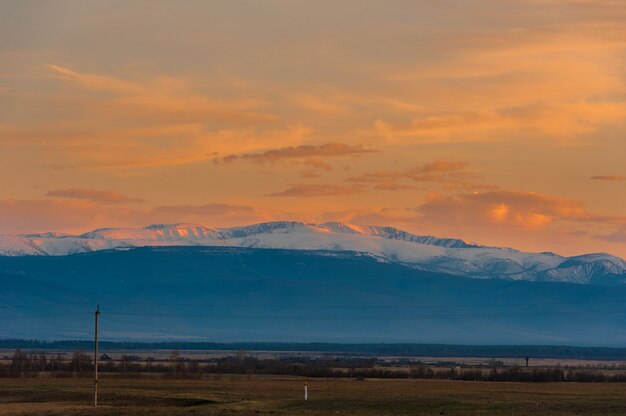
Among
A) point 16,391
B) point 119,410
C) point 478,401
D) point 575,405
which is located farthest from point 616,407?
point 16,391

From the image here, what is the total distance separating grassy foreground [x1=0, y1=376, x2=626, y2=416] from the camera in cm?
7756

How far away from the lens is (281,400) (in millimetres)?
88312

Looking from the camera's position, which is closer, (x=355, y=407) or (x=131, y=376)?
(x=355, y=407)

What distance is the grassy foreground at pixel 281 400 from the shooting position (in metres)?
77.6

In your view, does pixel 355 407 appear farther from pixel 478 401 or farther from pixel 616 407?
pixel 616 407

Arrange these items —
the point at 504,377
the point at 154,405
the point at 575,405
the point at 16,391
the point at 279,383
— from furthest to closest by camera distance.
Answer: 1. the point at 504,377
2. the point at 279,383
3. the point at 16,391
4. the point at 154,405
5. the point at 575,405

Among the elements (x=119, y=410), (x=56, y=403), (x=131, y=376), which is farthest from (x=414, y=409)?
(x=131, y=376)

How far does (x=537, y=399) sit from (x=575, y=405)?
790cm

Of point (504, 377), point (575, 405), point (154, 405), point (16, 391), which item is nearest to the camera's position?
point (575, 405)

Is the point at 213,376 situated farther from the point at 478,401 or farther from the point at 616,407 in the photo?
the point at 616,407

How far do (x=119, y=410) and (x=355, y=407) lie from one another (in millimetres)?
13298

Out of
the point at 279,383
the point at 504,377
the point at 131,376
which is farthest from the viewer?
the point at 504,377

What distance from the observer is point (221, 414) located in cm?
7481

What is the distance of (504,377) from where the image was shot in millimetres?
146875
